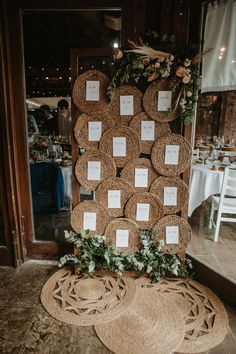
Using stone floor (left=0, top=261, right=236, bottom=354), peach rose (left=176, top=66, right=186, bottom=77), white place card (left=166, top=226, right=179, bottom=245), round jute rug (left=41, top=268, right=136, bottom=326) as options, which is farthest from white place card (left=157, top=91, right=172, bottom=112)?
stone floor (left=0, top=261, right=236, bottom=354)

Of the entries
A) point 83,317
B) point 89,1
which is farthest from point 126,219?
point 89,1

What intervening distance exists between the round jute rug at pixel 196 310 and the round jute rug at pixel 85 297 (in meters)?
0.22

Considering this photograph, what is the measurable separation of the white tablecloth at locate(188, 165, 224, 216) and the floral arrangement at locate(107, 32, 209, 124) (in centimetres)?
109

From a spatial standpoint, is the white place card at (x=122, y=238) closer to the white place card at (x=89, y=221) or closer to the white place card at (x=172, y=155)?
the white place card at (x=89, y=221)

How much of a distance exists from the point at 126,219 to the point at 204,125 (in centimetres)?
781

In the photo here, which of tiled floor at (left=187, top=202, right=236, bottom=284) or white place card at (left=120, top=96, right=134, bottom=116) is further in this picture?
tiled floor at (left=187, top=202, right=236, bottom=284)

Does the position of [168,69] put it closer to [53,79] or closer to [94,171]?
[94,171]

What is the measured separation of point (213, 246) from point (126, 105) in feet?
6.22

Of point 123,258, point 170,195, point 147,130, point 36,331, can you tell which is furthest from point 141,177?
point 36,331

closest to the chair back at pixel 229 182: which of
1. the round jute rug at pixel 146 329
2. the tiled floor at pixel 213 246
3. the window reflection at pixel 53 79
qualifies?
the tiled floor at pixel 213 246

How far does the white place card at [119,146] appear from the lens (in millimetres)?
2182

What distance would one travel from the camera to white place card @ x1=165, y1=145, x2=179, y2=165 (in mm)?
2164

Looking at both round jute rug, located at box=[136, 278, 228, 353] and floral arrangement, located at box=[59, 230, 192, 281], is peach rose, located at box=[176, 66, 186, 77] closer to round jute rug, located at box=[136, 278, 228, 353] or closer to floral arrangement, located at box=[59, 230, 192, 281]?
floral arrangement, located at box=[59, 230, 192, 281]

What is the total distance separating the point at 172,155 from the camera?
218 centimetres
